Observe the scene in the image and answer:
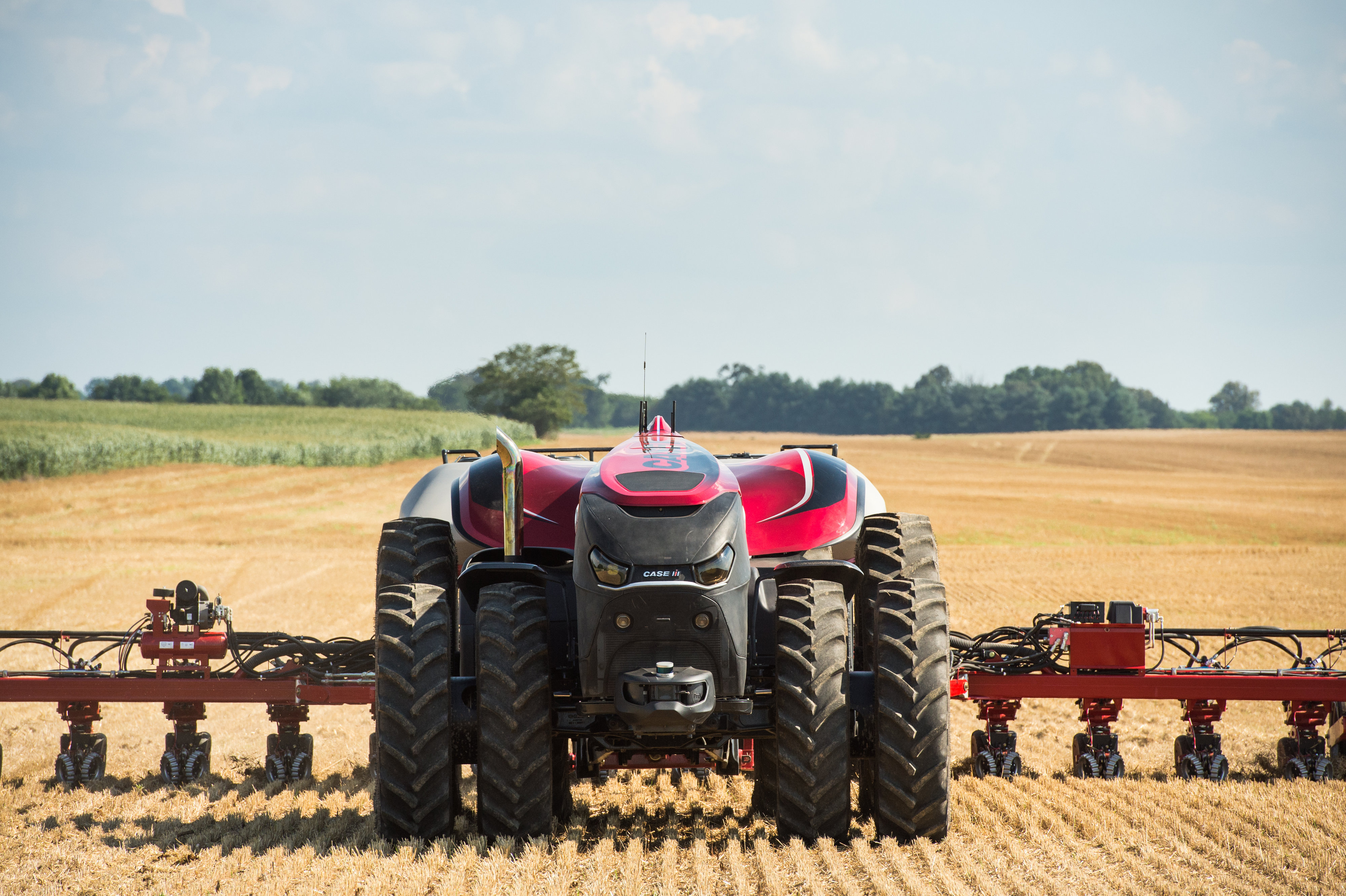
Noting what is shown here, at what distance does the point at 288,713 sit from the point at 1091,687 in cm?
557

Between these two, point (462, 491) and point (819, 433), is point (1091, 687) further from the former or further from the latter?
point (819, 433)

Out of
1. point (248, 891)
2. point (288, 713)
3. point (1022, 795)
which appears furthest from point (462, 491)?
point (1022, 795)

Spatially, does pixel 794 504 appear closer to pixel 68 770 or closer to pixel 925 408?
pixel 68 770

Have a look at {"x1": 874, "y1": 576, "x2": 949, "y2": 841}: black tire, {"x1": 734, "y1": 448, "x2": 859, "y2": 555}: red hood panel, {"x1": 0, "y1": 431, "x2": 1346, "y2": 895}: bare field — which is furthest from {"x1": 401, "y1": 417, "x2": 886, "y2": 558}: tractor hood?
{"x1": 0, "y1": 431, "x2": 1346, "y2": 895}: bare field

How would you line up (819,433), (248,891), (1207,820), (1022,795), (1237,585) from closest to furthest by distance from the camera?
(248,891), (1207,820), (1022,795), (1237,585), (819,433)

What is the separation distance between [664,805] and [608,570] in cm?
241

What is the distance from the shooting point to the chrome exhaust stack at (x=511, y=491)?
567cm

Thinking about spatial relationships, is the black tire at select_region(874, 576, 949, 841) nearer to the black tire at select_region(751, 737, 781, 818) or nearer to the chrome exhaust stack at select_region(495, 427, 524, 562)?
the black tire at select_region(751, 737, 781, 818)

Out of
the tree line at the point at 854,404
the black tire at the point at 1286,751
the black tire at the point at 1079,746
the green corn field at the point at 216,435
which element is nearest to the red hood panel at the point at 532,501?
the black tire at the point at 1079,746

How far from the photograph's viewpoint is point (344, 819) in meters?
6.46

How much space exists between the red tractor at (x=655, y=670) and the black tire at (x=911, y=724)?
0.01 m

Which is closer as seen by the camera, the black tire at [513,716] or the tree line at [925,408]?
the black tire at [513,716]

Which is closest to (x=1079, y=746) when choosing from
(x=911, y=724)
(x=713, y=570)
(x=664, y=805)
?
(x=911, y=724)

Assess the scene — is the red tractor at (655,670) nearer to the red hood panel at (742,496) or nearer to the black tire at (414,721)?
the black tire at (414,721)
